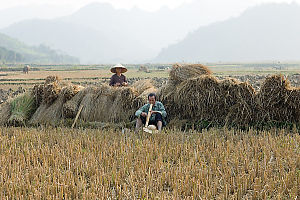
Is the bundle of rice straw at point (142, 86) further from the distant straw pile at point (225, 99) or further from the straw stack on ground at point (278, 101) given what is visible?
Answer: the straw stack on ground at point (278, 101)

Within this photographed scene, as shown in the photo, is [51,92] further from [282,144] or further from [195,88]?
[282,144]

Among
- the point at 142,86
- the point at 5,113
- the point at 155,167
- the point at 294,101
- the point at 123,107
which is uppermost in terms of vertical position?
the point at 142,86

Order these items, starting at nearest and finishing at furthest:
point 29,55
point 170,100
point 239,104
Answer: point 239,104, point 170,100, point 29,55

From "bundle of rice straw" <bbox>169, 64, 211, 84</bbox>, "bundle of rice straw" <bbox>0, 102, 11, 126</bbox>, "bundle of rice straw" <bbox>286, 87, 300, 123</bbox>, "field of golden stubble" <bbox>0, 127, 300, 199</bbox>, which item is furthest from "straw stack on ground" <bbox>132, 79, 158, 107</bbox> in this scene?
"bundle of rice straw" <bbox>0, 102, 11, 126</bbox>

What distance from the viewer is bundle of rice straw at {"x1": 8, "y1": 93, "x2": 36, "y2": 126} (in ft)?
24.9

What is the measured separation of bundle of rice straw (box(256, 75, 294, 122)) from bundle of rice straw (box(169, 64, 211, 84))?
4.73 feet

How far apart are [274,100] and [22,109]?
590cm

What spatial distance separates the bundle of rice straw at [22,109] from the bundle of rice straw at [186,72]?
146 inches

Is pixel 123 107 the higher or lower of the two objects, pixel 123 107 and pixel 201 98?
the lower

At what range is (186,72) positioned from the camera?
7.10 metres

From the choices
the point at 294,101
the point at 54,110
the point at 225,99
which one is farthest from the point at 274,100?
the point at 54,110

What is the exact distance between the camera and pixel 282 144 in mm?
4922

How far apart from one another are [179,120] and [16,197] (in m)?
4.15

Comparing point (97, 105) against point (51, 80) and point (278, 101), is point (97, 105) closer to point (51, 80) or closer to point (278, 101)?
point (51, 80)
